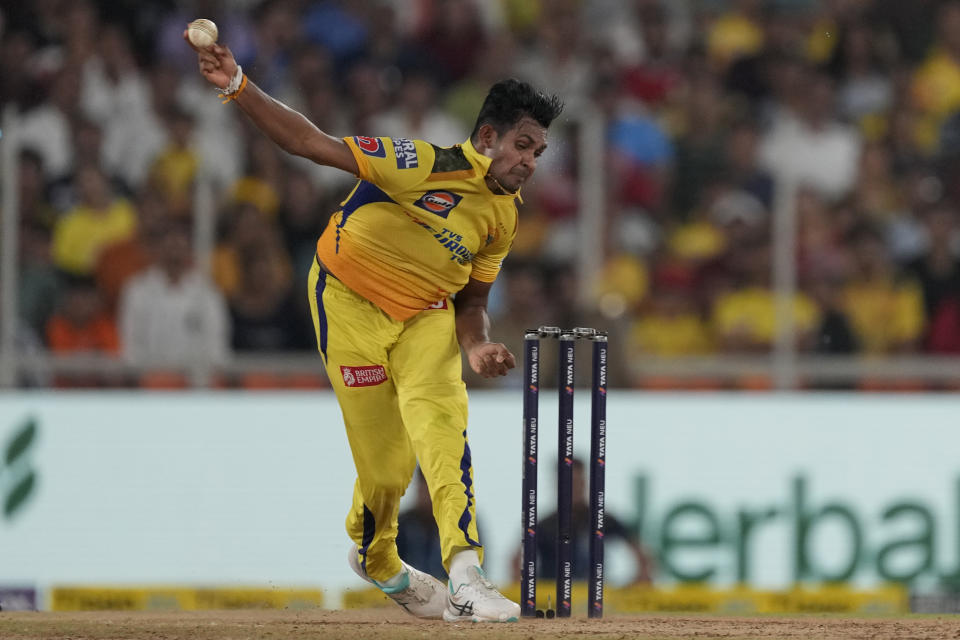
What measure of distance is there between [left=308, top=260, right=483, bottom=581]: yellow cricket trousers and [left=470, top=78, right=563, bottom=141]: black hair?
871 millimetres

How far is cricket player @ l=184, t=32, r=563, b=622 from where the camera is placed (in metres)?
6.20

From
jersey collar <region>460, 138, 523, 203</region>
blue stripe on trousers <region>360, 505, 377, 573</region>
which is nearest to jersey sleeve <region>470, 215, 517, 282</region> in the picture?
jersey collar <region>460, 138, 523, 203</region>

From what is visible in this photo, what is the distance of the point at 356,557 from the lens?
695cm

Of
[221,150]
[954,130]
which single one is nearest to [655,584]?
[221,150]

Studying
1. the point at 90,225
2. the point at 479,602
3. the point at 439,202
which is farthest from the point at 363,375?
the point at 90,225

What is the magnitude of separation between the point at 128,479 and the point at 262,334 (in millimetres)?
1318

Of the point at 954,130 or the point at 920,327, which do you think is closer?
the point at 920,327

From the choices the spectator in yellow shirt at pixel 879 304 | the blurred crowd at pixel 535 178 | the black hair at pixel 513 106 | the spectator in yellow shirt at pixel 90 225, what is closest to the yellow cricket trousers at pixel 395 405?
the black hair at pixel 513 106

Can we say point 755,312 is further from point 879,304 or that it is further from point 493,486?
point 493,486

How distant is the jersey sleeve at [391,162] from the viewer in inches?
239

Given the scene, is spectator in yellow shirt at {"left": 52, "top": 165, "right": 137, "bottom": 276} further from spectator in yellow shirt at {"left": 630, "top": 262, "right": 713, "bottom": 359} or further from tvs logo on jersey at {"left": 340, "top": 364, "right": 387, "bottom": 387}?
tvs logo on jersey at {"left": 340, "top": 364, "right": 387, "bottom": 387}

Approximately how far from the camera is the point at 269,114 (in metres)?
5.86

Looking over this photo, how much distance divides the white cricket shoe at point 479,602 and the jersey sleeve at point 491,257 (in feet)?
4.24

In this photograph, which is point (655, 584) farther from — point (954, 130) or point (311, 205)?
point (954, 130)
